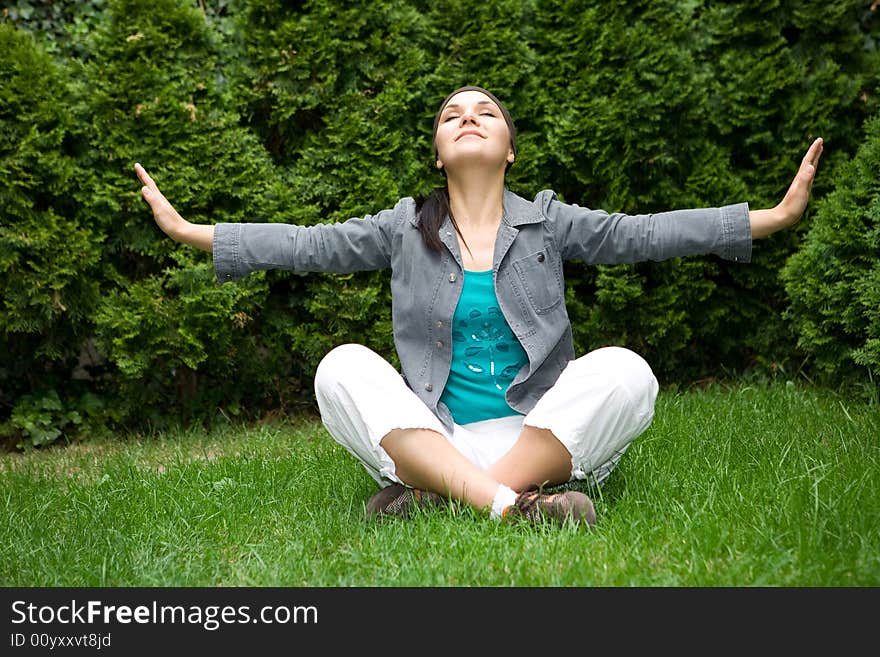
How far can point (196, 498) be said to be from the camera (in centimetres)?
319

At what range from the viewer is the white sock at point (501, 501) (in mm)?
2652

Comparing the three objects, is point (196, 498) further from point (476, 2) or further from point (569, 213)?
point (476, 2)

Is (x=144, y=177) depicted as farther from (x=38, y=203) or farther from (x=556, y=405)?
(x=38, y=203)

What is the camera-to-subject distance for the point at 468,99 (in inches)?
126

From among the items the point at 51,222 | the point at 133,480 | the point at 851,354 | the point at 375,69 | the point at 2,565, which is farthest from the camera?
the point at 375,69

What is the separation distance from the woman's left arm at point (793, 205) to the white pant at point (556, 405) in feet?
2.00

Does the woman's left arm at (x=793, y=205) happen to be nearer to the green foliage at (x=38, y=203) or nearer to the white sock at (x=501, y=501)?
the white sock at (x=501, y=501)

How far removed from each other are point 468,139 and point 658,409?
174 cm

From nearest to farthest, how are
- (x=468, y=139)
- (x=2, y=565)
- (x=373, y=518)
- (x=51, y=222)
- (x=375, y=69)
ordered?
(x=2, y=565), (x=373, y=518), (x=468, y=139), (x=51, y=222), (x=375, y=69)

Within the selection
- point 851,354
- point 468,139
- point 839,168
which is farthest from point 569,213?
point 839,168

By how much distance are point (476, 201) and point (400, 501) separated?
104cm

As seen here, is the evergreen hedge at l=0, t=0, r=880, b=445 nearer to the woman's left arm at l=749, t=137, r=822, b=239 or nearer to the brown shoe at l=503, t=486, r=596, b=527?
the woman's left arm at l=749, t=137, r=822, b=239

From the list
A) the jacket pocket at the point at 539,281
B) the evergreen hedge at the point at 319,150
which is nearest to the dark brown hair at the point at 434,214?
the jacket pocket at the point at 539,281

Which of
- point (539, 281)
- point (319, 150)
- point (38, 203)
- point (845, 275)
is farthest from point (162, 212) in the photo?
point (845, 275)
